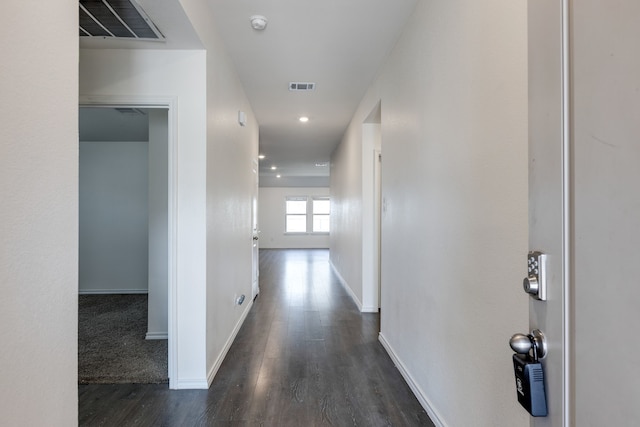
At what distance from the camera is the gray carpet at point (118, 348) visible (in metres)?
2.39

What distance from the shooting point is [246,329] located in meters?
3.46

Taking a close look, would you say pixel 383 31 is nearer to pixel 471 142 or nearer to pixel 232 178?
pixel 471 142

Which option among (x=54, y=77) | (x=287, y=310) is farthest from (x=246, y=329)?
(x=54, y=77)

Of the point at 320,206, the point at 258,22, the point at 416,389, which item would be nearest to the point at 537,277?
the point at 416,389

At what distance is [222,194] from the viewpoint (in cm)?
274

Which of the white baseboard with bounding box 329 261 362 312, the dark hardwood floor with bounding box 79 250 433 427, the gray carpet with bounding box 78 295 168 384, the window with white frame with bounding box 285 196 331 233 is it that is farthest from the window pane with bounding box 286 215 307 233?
the dark hardwood floor with bounding box 79 250 433 427

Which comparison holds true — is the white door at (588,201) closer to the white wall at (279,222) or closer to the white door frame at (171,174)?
the white door frame at (171,174)

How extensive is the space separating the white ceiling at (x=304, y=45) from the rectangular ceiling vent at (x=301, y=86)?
3.0 inches

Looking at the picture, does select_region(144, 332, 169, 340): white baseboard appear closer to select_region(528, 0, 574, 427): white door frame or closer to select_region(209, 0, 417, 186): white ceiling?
select_region(209, 0, 417, 186): white ceiling

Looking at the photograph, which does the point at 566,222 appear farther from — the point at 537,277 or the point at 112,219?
the point at 112,219

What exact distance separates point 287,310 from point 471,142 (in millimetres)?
3359

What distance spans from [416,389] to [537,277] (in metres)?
1.79

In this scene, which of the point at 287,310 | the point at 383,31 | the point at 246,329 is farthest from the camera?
the point at 287,310

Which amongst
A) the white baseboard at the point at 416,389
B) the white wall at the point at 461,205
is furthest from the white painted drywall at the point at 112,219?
the white wall at the point at 461,205
